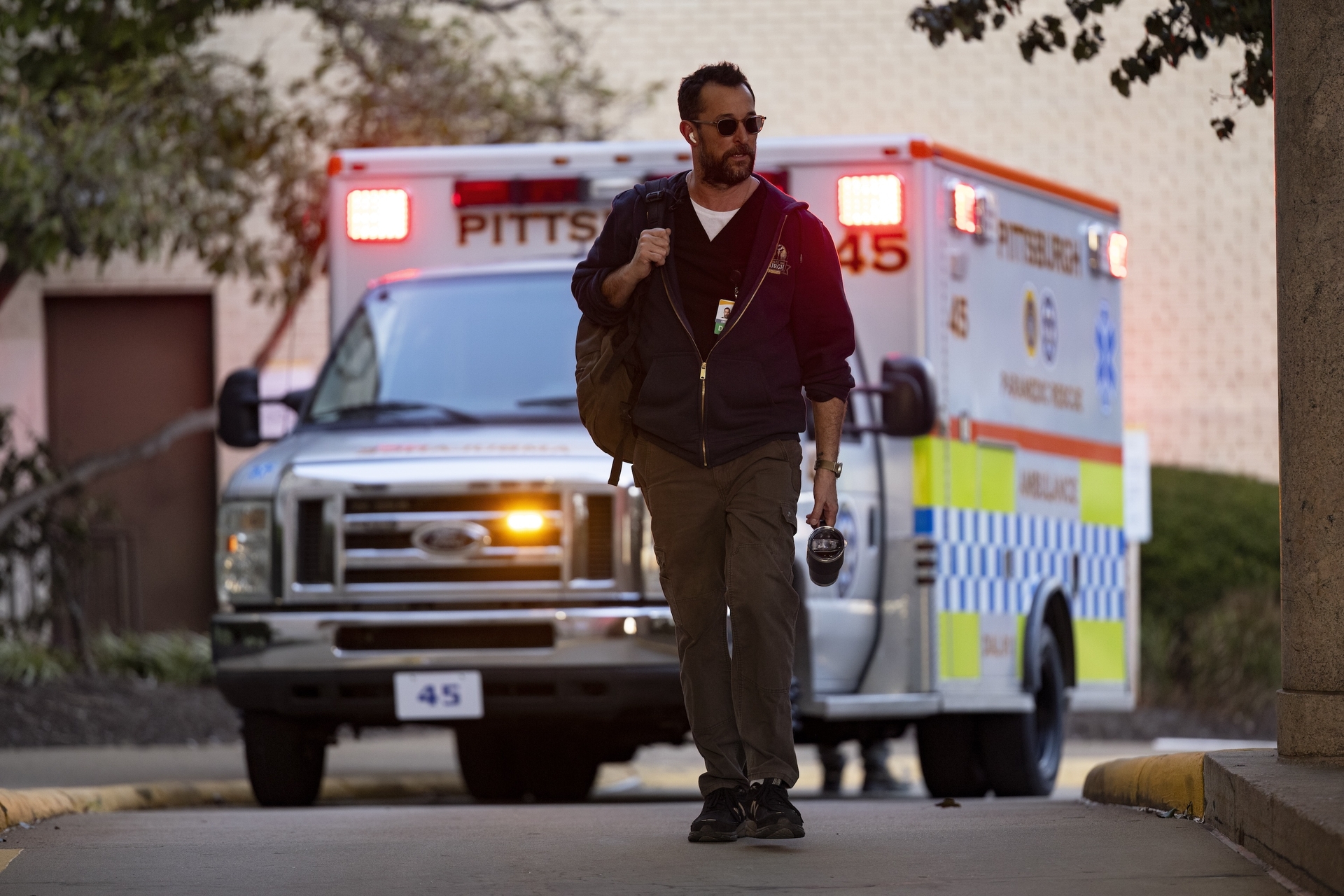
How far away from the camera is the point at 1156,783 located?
645 centimetres

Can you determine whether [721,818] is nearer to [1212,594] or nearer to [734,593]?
[734,593]

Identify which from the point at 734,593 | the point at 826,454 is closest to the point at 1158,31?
the point at 826,454

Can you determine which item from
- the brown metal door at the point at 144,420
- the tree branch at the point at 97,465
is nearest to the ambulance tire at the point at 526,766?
the tree branch at the point at 97,465

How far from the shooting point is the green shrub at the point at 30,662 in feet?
49.3

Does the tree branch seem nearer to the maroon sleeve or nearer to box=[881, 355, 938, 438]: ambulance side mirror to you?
box=[881, 355, 938, 438]: ambulance side mirror

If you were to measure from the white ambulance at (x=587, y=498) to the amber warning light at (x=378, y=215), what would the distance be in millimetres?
13

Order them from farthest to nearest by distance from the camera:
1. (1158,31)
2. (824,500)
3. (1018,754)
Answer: (1018,754), (1158,31), (824,500)

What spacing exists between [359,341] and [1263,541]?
991 centimetres

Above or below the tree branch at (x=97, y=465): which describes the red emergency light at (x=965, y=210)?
above

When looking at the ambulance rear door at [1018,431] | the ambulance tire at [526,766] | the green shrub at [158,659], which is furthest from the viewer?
the green shrub at [158,659]

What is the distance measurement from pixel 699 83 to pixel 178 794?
17.2 ft

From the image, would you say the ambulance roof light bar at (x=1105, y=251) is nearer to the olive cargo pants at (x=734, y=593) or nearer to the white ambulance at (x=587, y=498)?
the white ambulance at (x=587, y=498)

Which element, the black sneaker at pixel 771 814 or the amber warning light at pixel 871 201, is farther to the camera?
the amber warning light at pixel 871 201

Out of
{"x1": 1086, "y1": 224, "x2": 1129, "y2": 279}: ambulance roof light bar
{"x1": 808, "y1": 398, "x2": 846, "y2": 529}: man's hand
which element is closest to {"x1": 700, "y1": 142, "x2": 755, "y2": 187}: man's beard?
{"x1": 808, "y1": 398, "x2": 846, "y2": 529}: man's hand
